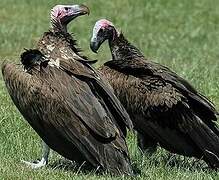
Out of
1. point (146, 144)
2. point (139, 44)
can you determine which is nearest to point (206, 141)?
point (146, 144)

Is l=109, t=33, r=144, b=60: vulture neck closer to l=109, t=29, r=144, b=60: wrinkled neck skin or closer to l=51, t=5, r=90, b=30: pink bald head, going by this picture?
l=109, t=29, r=144, b=60: wrinkled neck skin

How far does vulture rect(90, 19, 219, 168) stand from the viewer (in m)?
7.23

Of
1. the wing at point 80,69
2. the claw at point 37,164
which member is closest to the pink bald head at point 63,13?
the wing at point 80,69

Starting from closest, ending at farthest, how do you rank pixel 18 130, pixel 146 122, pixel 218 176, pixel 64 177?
1. pixel 64 177
2. pixel 218 176
3. pixel 146 122
4. pixel 18 130

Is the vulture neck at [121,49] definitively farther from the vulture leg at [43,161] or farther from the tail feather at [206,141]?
the vulture leg at [43,161]

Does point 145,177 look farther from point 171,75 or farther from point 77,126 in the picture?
point 171,75

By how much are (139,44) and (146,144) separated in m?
9.80

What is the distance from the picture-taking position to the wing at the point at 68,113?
21.4 feet

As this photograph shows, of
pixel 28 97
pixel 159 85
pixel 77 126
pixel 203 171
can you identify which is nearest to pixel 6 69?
pixel 28 97

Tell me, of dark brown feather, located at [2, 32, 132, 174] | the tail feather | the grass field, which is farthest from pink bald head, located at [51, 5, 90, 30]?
the tail feather

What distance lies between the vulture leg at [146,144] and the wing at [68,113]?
0.93m

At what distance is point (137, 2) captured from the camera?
69.5 ft

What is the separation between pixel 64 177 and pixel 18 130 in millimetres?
1961

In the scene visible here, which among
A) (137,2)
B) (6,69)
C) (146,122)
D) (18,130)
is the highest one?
(6,69)
